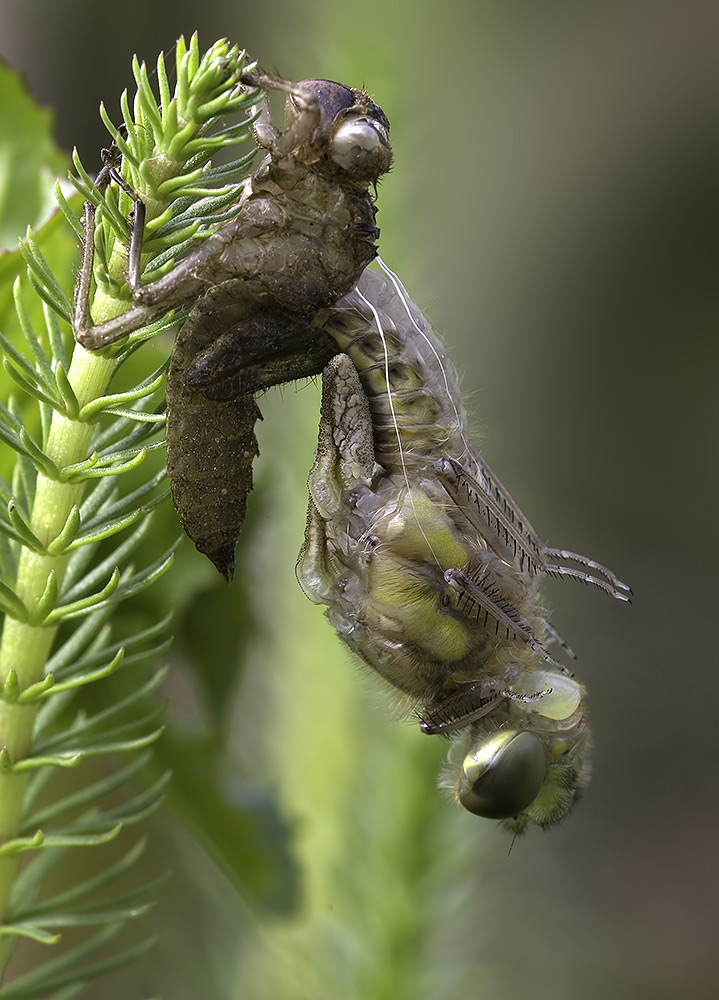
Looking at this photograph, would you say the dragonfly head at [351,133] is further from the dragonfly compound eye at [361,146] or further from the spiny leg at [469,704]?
the spiny leg at [469,704]

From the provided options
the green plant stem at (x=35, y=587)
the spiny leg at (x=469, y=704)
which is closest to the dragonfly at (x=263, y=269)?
Answer: the green plant stem at (x=35, y=587)

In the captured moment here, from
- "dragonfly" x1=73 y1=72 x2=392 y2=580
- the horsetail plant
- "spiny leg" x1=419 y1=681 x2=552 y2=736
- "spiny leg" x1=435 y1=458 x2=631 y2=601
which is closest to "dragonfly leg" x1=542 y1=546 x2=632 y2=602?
"spiny leg" x1=435 y1=458 x2=631 y2=601

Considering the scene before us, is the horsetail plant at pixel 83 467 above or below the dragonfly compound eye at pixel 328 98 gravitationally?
below

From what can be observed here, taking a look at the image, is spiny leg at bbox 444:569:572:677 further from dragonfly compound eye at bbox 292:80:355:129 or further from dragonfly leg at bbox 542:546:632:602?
dragonfly compound eye at bbox 292:80:355:129

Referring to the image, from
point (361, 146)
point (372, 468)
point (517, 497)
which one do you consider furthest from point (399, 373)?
point (517, 497)

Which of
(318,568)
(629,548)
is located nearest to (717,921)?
(629,548)

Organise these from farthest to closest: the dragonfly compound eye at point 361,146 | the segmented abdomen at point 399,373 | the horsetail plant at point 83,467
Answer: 1. the segmented abdomen at point 399,373
2. the dragonfly compound eye at point 361,146
3. the horsetail plant at point 83,467

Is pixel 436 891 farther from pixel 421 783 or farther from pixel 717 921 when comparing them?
pixel 717 921
